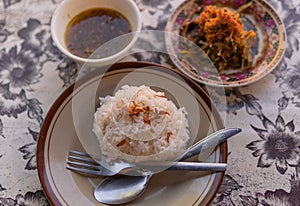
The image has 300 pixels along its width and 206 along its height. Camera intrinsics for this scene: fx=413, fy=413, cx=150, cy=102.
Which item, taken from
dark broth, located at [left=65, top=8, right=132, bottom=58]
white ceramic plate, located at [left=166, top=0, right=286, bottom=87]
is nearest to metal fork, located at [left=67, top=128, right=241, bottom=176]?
white ceramic plate, located at [left=166, top=0, right=286, bottom=87]

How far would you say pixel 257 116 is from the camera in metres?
1.44

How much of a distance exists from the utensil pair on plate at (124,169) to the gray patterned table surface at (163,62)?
0.48ft

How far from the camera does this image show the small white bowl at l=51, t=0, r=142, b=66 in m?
1.42

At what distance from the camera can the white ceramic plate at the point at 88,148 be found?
3.89 feet

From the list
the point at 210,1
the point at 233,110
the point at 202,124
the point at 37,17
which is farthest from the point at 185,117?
the point at 37,17

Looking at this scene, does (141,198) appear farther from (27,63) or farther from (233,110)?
(27,63)

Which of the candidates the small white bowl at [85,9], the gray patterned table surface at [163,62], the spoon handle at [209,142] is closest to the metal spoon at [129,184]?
the spoon handle at [209,142]

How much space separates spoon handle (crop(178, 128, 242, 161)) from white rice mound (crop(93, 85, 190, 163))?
0.12 ft

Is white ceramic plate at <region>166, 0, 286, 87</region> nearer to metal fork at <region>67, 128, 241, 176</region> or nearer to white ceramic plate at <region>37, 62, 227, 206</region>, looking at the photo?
white ceramic plate at <region>37, 62, 227, 206</region>

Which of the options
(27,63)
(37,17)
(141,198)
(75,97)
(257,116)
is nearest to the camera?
(141,198)

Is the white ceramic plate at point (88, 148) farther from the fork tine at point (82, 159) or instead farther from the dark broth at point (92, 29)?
the dark broth at point (92, 29)

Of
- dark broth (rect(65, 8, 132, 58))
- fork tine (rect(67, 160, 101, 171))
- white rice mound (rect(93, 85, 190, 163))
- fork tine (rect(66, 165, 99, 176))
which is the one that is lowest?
fork tine (rect(66, 165, 99, 176))

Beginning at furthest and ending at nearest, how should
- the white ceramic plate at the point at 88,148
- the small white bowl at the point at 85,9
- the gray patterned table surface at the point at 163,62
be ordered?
the small white bowl at the point at 85,9, the gray patterned table surface at the point at 163,62, the white ceramic plate at the point at 88,148

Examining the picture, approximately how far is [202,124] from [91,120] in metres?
0.37
